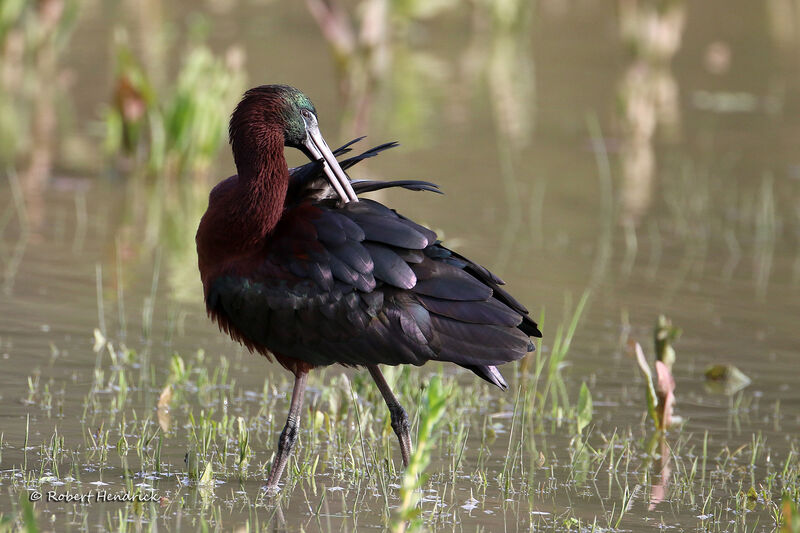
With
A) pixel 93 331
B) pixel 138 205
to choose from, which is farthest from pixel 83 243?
pixel 93 331

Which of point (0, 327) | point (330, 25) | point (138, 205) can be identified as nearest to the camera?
point (0, 327)

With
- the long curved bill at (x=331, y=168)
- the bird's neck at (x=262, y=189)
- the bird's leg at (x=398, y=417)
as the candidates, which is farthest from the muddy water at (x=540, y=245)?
the long curved bill at (x=331, y=168)

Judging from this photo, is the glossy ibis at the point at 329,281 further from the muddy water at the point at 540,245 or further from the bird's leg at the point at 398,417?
the muddy water at the point at 540,245

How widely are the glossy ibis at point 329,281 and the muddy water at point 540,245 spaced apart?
57 cm

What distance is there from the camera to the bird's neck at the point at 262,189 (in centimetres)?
514

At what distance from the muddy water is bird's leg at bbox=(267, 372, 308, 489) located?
15 cm

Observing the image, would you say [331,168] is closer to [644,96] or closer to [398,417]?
[398,417]

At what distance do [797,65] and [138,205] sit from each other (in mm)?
12648

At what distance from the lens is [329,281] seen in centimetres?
497

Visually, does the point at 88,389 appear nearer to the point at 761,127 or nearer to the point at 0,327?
the point at 0,327

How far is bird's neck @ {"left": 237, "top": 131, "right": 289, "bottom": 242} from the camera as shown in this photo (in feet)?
16.9

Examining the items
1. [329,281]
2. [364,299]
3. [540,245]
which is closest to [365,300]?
[364,299]

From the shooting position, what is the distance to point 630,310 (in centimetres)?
817

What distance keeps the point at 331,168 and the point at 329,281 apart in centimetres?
56
